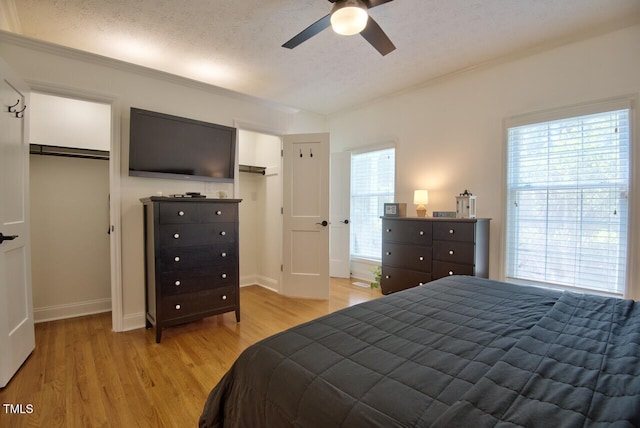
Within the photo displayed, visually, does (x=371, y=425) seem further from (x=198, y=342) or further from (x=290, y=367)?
→ (x=198, y=342)

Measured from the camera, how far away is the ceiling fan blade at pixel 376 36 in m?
2.07

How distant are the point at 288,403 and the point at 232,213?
230 centimetres

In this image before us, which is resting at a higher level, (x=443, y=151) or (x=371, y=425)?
(x=443, y=151)

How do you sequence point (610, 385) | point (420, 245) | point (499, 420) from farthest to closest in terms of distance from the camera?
point (420, 245) < point (610, 385) < point (499, 420)

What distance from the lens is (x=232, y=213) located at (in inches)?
116

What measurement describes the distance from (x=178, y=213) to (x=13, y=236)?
40.1 inches

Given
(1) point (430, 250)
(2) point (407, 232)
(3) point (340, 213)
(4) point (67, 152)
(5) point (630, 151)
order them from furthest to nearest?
(3) point (340, 213), (2) point (407, 232), (1) point (430, 250), (4) point (67, 152), (5) point (630, 151)

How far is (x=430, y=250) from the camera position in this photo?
10.9 feet

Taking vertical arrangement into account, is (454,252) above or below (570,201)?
below

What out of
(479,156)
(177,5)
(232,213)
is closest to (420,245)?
(479,156)

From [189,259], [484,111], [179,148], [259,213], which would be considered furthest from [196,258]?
[484,111]

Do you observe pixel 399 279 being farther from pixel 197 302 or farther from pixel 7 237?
pixel 7 237

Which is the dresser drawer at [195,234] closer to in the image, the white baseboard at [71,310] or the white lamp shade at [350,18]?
the white baseboard at [71,310]

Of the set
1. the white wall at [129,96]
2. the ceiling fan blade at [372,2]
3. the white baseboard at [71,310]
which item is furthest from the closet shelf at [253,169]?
the ceiling fan blade at [372,2]
